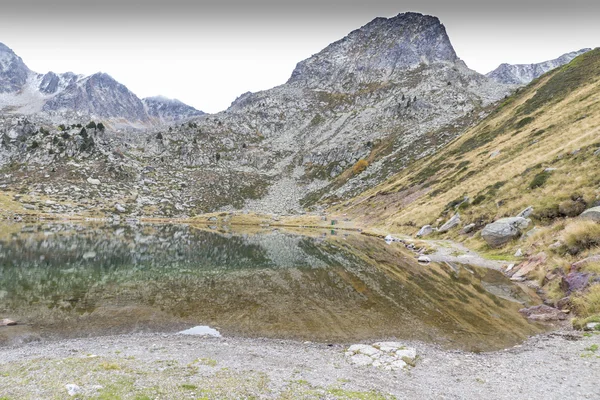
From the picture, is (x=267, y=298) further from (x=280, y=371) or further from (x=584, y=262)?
(x=584, y=262)

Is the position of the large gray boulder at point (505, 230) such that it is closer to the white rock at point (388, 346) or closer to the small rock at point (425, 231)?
the small rock at point (425, 231)

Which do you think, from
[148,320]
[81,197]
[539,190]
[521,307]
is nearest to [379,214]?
[539,190]

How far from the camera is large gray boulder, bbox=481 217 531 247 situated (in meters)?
41.6

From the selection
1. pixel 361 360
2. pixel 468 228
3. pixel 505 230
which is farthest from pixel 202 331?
pixel 468 228

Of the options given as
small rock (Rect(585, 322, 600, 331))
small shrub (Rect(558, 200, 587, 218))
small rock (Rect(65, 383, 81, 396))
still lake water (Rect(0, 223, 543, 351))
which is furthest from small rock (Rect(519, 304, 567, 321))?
small rock (Rect(65, 383, 81, 396))

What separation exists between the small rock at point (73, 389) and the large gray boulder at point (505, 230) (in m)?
45.9

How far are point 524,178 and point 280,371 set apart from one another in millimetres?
54617

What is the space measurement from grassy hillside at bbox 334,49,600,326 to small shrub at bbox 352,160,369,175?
30.5 meters

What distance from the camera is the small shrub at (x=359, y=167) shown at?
157600mm

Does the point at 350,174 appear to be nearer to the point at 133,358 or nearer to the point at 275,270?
the point at 275,270

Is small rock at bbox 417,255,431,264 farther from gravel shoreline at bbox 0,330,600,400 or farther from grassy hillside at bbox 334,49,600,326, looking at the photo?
gravel shoreline at bbox 0,330,600,400

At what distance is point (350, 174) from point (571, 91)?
86388 millimetres

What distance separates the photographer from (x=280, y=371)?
15.3m

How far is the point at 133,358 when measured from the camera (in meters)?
16.9
